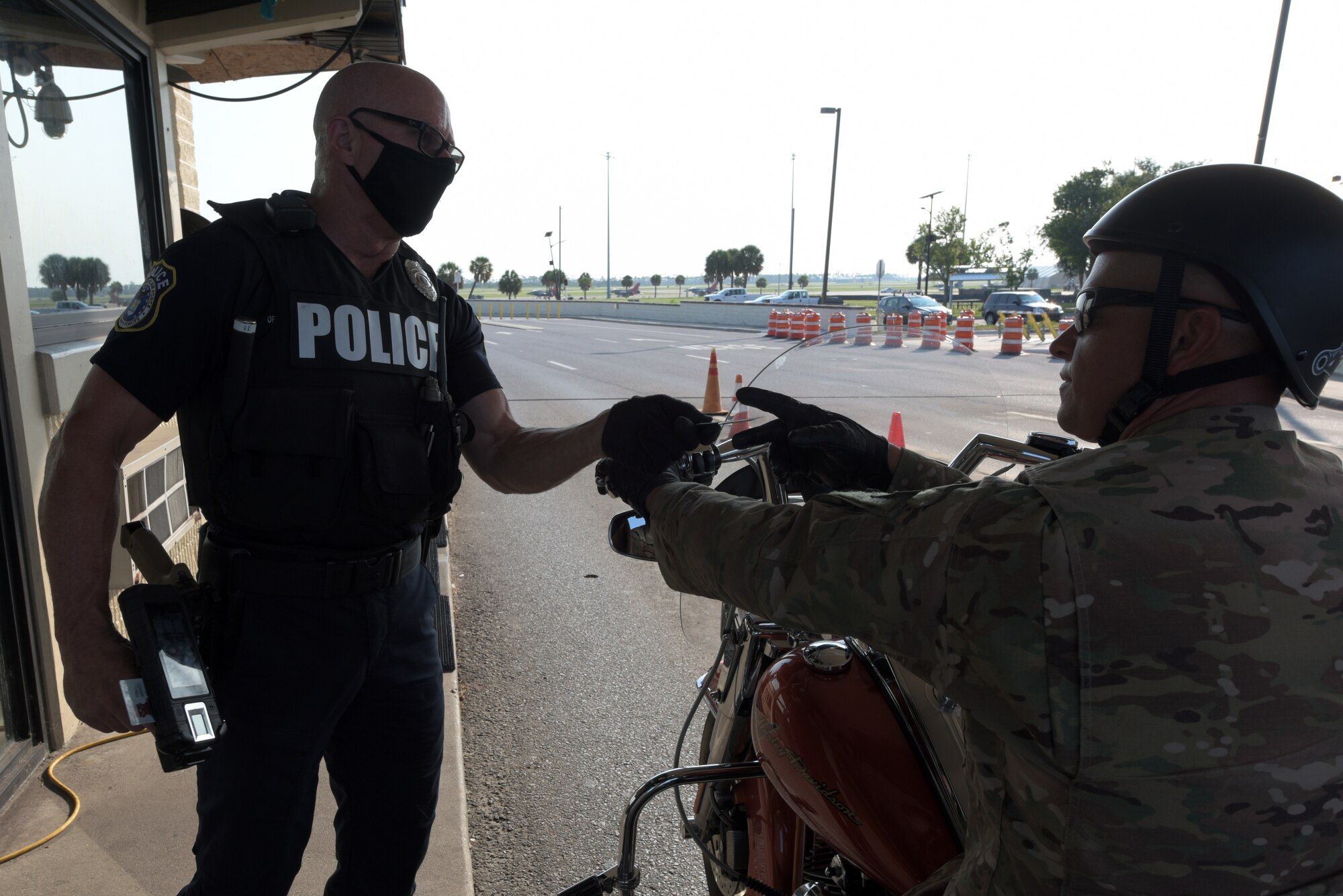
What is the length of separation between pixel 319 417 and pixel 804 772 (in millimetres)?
1152

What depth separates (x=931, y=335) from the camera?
2023 mm

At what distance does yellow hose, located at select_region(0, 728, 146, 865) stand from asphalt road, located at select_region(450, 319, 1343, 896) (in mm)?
1189

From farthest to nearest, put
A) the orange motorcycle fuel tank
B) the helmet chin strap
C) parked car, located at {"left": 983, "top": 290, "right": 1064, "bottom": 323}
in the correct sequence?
parked car, located at {"left": 983, "top": 290, "right": 1064, "bottom": 323}
the orange motorcycle fuel tank
the helmet chin strap

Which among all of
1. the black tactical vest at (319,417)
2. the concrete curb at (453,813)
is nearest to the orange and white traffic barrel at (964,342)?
the black tactical vest at (319,417)

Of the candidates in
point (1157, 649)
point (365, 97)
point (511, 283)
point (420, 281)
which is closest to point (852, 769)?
point (1157, 649)

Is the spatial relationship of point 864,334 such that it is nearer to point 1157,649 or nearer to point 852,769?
point 852,769

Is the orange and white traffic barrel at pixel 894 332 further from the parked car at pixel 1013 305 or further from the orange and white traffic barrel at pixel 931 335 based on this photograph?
the parked car at pixel 1013 305

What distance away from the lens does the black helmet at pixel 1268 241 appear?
109 cm

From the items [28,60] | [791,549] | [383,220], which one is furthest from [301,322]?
[28,60]

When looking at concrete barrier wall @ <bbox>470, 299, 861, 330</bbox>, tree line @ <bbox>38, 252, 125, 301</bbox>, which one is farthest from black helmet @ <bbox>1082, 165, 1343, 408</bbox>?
concrete barrier wall @ <bbox>470, 299, 861, 330</bbox>

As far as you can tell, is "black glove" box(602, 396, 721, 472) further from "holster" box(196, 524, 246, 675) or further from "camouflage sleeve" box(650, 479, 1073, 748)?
"holster" box(196, 524, 246, 675)

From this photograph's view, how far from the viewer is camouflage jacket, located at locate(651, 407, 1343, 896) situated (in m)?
0.93

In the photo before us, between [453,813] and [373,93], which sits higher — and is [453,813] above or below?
below

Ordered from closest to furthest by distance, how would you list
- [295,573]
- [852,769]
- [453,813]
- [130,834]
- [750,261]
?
[852,769] < [295,573] < [130,834] < [453,813] < [750,261]
